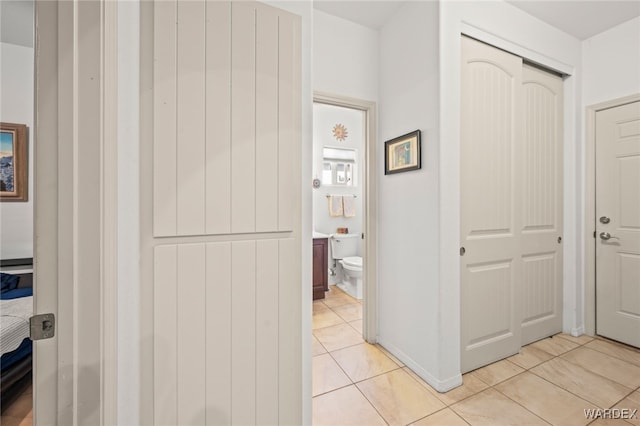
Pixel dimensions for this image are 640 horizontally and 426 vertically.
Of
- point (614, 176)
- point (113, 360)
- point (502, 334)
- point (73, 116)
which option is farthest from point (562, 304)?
point (73, 116)

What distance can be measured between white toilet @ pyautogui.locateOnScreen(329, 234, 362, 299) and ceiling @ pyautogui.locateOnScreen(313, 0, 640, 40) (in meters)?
2.57

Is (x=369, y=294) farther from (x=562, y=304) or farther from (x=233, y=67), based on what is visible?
(x=233, y=67)

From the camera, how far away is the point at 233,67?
3.33ft

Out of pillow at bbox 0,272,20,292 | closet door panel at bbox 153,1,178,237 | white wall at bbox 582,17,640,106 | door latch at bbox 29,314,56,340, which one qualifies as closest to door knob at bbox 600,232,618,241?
white wall at bbox 582,17,640,106

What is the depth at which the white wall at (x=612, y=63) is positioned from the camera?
2164 mm

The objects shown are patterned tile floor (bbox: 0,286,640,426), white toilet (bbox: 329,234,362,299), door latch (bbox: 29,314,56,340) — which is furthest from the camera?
white toilet (bbox: 329,234,362,299)

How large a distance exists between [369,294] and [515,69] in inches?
88.5

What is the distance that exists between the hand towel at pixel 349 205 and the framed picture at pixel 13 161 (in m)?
3.54

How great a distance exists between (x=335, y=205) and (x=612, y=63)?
3.16 metres

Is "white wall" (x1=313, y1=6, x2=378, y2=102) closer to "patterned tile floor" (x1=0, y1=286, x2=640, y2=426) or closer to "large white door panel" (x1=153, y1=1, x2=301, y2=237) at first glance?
"large white door panel" (x1=153, y1=1, x2=301, y2=237)

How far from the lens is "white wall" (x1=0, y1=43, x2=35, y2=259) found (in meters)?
2.32

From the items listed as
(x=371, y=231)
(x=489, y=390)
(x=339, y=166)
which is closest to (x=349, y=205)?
(x=339, y=166)

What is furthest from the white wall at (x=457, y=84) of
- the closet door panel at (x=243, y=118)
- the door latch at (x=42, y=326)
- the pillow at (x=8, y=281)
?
the pillow at (x=8, y=281)

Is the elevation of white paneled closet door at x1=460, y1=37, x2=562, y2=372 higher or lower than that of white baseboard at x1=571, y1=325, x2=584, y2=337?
higher
